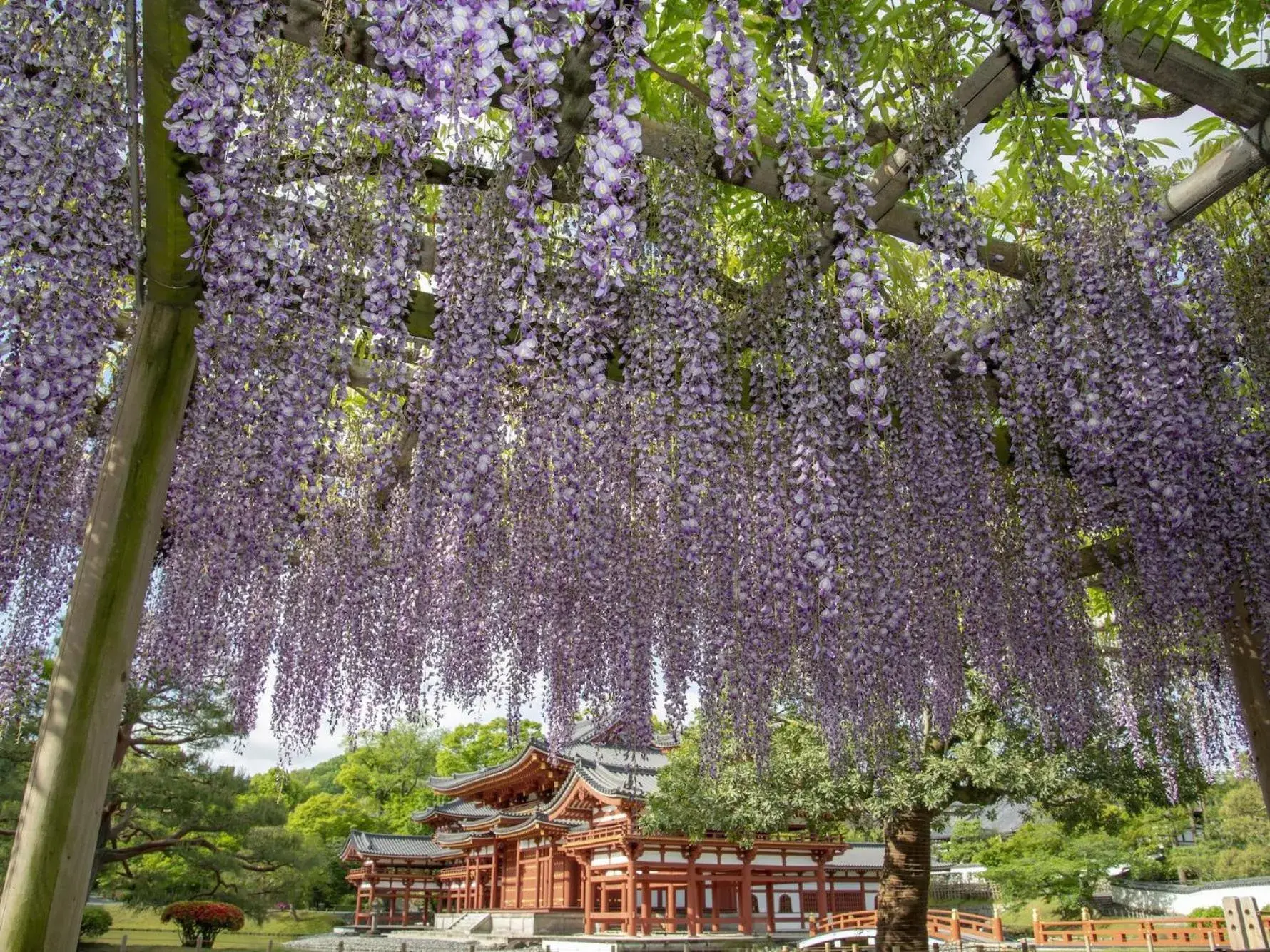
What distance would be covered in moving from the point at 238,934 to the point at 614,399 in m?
27.6

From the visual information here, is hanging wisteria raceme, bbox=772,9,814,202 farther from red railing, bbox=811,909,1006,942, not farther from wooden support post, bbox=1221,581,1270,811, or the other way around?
red railing, bbox=811,909,1006,942

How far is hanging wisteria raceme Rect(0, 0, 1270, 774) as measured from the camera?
338 cm

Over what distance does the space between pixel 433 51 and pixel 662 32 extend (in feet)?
5.36

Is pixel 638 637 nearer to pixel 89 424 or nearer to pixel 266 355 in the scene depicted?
pixel 266 355

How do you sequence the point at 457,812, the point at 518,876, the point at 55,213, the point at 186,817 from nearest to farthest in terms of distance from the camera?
the point at 55,213, the point at 186,817, the point at 518,876, the point at 457,812

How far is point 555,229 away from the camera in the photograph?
14.2ft

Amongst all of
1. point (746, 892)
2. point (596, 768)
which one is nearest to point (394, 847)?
point (596, 768)

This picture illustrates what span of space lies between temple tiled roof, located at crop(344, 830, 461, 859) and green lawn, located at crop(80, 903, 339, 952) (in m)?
2.36

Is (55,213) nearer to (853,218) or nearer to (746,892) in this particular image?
(853,218)

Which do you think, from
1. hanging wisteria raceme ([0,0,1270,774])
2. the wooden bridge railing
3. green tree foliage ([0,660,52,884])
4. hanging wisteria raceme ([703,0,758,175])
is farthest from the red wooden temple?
hanging wisteria raceme ([703,0,758,175])

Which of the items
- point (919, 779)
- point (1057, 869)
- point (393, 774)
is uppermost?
point (393, 774)

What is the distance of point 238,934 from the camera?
2561 cm

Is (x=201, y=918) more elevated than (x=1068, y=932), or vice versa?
(x=201, y=918)

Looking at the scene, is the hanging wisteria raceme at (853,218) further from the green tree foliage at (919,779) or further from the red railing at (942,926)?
the red railing at (942,926)
